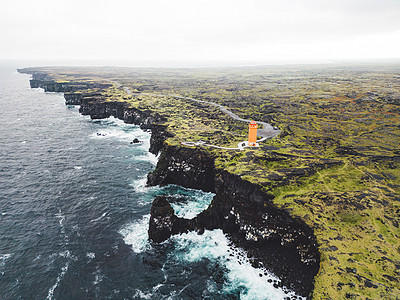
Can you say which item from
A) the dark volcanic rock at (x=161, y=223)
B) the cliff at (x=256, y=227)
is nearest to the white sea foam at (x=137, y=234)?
the dark volcanic rock at (x=161, y=223)

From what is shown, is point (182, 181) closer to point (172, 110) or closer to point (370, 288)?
point (370, 288)

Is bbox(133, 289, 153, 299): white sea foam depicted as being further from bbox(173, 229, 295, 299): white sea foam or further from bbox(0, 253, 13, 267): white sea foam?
bbox(0, 253, 13, 267): white sea foam

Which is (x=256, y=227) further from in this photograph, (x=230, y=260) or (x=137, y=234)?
(x=137, y=234)

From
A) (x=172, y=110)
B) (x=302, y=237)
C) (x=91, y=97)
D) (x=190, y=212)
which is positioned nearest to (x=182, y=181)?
(x=190, y=212)

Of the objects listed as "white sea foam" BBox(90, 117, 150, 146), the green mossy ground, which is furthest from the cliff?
"white sea foam" BBox(90, 117, 150, 146)

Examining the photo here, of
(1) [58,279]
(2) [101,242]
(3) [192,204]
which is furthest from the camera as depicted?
(3) [192,204]

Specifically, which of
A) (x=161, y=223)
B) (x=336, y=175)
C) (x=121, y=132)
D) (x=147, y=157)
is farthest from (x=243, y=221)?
(x=121, y=132)
